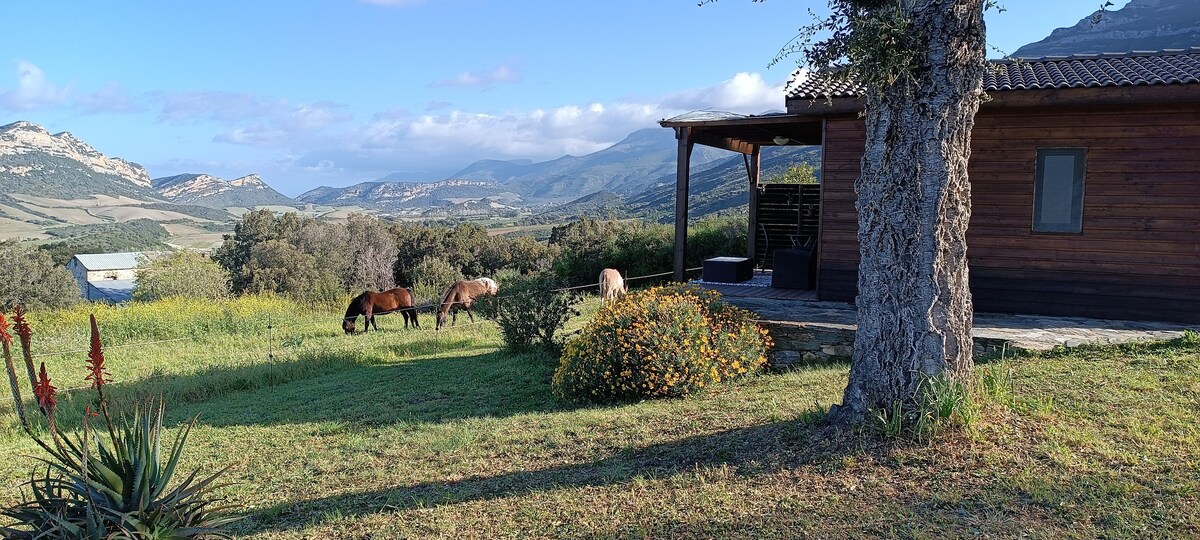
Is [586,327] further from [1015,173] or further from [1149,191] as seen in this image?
[1149,191]

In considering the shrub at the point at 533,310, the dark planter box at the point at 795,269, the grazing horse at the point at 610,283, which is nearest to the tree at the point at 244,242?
the grazing horse at the point at 610,283

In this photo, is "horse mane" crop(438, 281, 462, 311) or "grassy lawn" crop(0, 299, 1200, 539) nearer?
"grassy lawn" crop(0, 299, 1200, 539)

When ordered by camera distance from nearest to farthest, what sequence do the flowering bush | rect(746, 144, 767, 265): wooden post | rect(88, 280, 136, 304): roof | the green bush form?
1. the flowering bush
2. rect(746, 144, 767, 265): wooden post
3. the green bush
4. rect(88, 280, 136, 304): roof

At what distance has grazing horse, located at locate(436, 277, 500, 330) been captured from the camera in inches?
566

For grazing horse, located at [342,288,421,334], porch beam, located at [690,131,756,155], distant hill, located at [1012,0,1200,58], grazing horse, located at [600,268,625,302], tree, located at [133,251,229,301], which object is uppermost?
distant hill, located at [1012,0,1200,58]

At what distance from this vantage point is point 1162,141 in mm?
8055

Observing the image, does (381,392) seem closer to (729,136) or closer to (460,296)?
(460,296)

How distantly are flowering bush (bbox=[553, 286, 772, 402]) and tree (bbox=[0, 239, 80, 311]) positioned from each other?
29554mm

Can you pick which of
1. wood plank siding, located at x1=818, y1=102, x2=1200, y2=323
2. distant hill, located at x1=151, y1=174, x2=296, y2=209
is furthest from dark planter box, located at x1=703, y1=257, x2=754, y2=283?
distant hill, located at x1=151, y1=174, x2=296, y2=209

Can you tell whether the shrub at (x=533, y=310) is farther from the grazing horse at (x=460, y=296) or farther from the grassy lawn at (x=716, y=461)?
the grazing horse at (x=460, y=296)

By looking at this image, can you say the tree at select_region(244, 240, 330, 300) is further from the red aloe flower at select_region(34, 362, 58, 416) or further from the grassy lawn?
the red aloe flower at select_region(34, 362, 58, 416)

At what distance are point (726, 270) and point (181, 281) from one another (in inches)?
900

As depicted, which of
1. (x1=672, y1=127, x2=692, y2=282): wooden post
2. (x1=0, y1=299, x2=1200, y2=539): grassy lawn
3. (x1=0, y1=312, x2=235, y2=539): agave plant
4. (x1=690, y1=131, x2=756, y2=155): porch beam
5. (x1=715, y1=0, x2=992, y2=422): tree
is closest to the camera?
(x1=0, y1=312, x2=235, y2=539): agave plant

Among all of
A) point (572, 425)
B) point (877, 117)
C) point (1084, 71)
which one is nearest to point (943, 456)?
point (877, 117)
